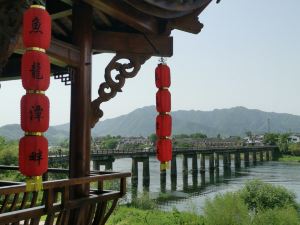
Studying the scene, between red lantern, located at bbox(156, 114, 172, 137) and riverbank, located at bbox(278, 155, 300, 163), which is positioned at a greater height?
red lantern, located at bbox(156, 114, 172, 137)

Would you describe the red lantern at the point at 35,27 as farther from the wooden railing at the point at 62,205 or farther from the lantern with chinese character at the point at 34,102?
the wooden railing at the point at 62,205

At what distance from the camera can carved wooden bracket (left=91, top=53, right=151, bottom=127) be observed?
22.9 feet

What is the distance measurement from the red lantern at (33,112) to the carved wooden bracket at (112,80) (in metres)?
2.45

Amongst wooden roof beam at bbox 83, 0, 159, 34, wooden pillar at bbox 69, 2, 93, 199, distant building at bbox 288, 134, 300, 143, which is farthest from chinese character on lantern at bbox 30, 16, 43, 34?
distant building at bbox 288, 134, 300, 143

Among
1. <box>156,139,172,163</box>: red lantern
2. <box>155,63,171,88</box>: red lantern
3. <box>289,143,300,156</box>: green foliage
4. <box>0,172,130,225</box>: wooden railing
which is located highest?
<box>155,63,171,88</box>: red lantern

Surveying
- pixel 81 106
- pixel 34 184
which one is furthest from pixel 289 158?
pixel 34 184

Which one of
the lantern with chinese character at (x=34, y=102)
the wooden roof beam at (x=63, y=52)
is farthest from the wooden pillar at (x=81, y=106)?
the lantern with chinese character at (x=34, y=102)

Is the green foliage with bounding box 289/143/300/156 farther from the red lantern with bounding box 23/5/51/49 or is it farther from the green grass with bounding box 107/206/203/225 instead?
the red lantern with bounding box 23/5/51/49

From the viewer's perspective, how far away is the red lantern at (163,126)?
7.59m

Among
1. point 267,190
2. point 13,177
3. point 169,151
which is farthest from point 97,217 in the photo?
point 267,190

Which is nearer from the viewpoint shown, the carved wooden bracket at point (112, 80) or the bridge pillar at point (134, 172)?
the carved wooden bracket at point (112, 80)

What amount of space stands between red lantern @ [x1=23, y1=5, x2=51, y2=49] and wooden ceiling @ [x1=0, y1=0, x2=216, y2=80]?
4.37 feet

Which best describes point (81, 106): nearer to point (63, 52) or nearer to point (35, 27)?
point (63, 52)

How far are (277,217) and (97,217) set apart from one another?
17.7 m
